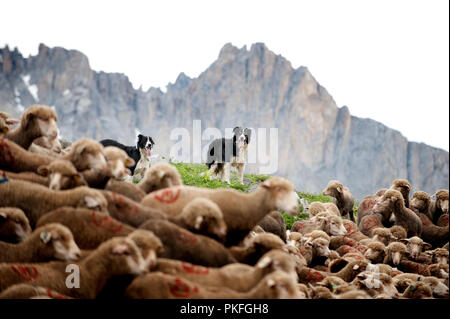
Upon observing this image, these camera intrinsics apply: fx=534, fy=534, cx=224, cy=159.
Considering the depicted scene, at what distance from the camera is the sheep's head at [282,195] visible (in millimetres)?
6438

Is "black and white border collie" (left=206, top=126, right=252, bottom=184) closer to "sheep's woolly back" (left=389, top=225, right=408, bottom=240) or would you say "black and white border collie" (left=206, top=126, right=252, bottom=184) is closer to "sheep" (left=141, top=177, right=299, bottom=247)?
"sheep's woolly back" (left=389, top=225, right=408, bottom=240)

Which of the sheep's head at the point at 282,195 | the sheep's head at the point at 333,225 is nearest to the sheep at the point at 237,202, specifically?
the sheep's head at the point at 282,195

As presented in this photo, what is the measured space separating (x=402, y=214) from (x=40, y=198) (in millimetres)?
7958

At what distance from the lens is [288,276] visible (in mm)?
4918

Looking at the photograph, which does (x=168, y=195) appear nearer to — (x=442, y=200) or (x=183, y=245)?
(x=183, y=245)

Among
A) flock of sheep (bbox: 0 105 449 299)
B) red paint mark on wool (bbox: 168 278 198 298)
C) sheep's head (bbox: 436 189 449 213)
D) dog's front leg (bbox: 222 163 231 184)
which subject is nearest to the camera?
red paint mark on wool (bbox: 168 278 198 298)

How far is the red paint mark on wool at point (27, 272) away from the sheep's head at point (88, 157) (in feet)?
5.47

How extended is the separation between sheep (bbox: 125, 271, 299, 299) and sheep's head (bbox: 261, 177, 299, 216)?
1.65 metres

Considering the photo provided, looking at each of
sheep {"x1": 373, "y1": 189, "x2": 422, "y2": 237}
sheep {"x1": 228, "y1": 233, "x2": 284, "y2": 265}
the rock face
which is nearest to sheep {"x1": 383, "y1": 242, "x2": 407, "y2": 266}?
sheep {"x1": 373, "y1": 189, "x2": 422, "y2": 237}

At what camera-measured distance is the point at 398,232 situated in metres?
Answer: 10.9

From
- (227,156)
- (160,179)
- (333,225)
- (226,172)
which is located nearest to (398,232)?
(333,225)

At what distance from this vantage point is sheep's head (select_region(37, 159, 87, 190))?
596 centimetres

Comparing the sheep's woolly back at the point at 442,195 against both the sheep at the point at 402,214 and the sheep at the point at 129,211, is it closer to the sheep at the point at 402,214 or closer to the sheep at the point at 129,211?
the sheep at the point at 402,214
